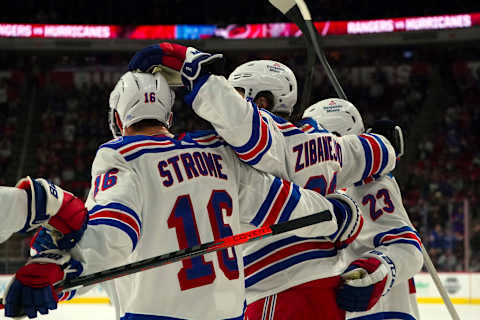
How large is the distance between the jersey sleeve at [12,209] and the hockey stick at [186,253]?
6.0 inches

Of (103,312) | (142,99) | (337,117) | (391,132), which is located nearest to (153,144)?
(142,99)

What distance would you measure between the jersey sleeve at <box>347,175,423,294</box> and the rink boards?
4708 mm

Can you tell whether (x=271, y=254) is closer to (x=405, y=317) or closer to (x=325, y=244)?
(x=325, y=244)

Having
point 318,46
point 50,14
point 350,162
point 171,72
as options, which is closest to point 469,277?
point 318,46

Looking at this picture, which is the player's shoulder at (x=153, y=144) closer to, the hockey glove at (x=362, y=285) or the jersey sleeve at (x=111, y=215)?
the jersey sleeve at (x=111, y=215)

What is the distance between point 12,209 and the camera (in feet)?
4.09

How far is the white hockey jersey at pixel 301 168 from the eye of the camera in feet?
6.09

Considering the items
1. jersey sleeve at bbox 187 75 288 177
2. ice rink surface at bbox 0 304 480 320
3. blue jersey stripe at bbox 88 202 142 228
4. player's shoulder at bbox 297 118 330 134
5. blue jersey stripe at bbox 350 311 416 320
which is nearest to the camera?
blue jersey stripe at bbox 88 202 142 228

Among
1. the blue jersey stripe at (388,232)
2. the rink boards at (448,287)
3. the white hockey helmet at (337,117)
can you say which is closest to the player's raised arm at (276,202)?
the blue jersey stripe at (388,232)

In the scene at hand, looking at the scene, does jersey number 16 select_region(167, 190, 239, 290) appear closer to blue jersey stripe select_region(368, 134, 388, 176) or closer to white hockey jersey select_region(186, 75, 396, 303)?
white hockey jersey select_region(186, 75, 396, 303)

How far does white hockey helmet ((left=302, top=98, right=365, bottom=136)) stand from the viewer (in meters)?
2.73

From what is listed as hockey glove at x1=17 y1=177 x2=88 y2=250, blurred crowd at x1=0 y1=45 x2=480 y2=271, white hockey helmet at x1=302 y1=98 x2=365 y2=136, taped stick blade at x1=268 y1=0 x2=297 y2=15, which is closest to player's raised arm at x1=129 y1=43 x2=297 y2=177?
hockey glove at x1=17 y1=177 x2=88 y2=250

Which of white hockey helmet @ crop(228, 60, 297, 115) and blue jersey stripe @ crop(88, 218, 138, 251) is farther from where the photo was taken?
white hockey helmet @ crop(228, 60, 297, 115)

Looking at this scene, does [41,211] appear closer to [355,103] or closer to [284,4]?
[284,4]
